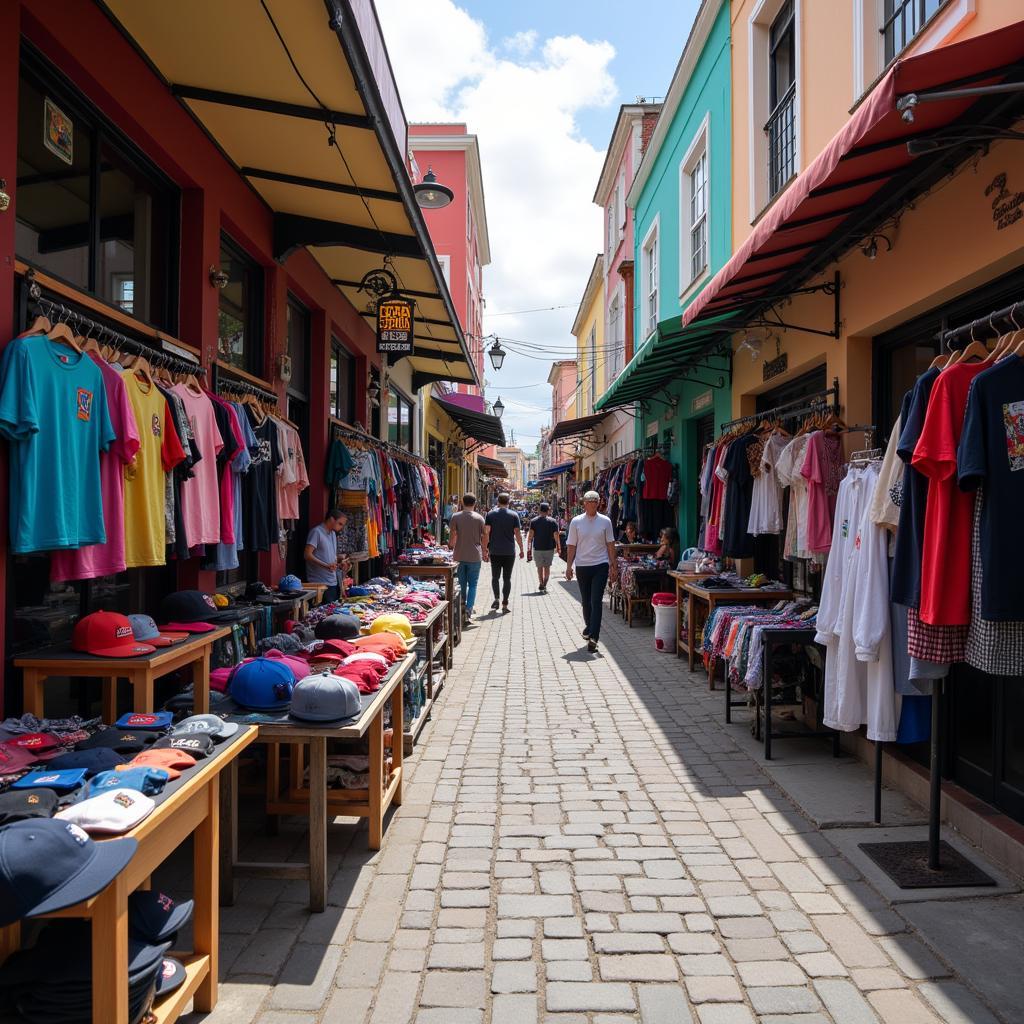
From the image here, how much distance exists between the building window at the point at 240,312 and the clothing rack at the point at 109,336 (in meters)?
1.01

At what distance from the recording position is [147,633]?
375 centimetres

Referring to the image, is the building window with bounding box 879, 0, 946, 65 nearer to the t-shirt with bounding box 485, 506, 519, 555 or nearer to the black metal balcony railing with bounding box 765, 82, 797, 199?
the black metal balcony railing with bounding box 765, 82, 797, 199

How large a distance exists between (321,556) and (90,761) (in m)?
5.17

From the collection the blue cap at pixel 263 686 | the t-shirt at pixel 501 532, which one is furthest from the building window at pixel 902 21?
the t-shirt at pixel 501 532

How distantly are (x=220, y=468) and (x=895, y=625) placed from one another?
4.25 metres

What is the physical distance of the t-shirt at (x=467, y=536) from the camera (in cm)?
1129

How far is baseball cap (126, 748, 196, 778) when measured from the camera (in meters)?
2.54

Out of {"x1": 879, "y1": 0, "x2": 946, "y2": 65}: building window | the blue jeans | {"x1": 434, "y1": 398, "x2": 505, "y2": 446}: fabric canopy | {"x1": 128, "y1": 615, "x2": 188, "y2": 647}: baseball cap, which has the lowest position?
the blue jeans

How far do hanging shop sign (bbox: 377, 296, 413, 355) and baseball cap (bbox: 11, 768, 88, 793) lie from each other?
678 cm

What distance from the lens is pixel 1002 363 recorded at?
10.6 feet

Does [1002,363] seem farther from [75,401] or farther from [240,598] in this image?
[240,598]

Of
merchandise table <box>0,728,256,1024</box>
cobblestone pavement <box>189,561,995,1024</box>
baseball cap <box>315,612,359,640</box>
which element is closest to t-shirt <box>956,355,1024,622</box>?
cobblestone pavement <box>189,561,995,1024</box>

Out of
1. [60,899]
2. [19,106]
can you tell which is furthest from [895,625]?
[19,106]

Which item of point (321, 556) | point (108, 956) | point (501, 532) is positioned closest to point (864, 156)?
point (108, 956)
